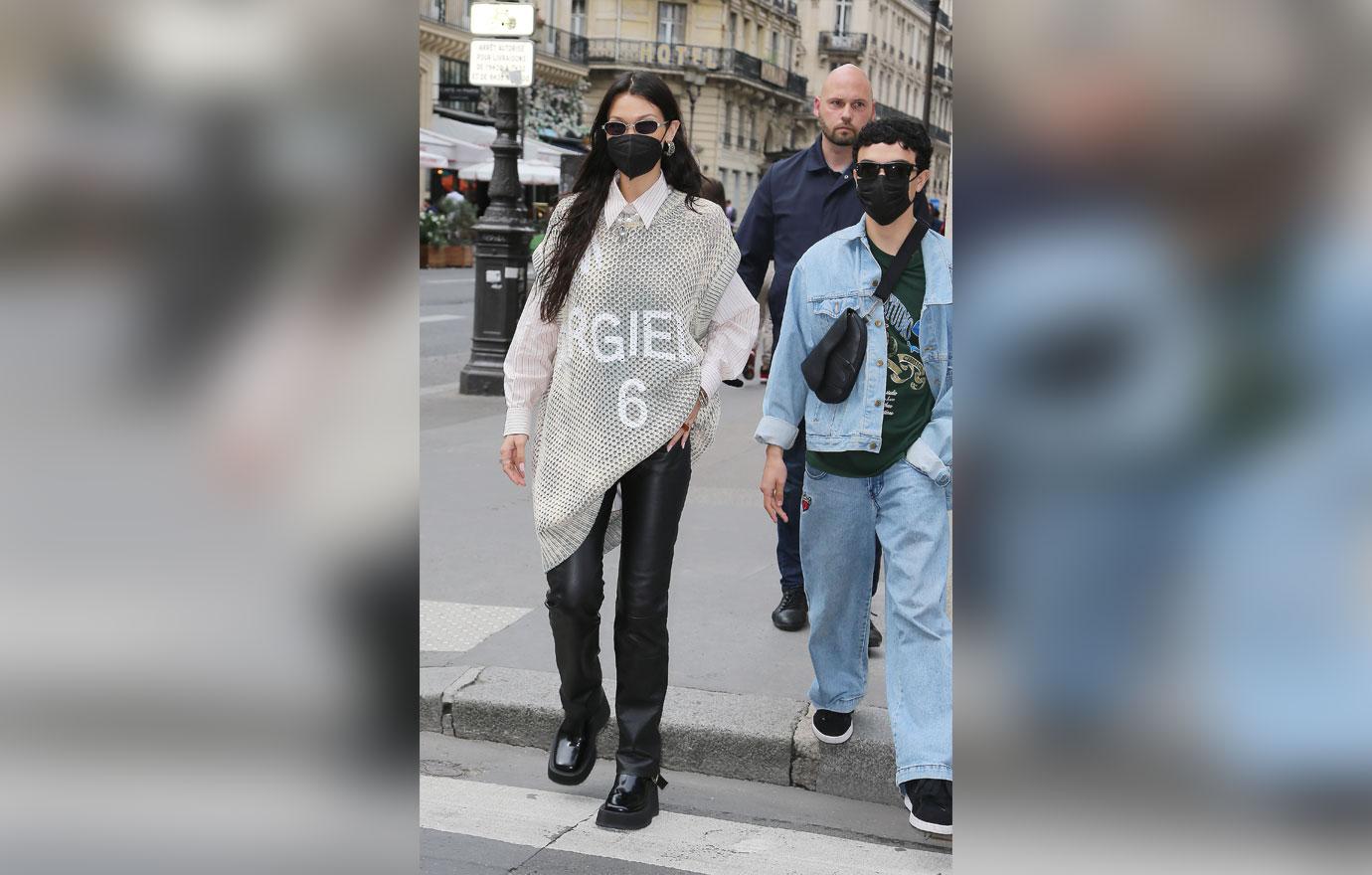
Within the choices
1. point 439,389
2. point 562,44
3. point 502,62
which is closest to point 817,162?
point 502,62

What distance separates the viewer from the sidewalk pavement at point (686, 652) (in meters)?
4.45

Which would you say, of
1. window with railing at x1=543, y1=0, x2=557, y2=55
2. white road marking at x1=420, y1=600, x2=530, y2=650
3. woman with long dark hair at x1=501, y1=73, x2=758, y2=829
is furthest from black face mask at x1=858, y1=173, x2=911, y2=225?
window with railing at x1=543, y1=0, x2=557, y2=55

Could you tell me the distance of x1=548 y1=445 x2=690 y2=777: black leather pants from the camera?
3.89 m

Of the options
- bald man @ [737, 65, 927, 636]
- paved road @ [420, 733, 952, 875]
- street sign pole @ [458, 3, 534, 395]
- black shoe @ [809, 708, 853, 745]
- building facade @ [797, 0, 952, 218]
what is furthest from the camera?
building facade @ [797, 0, 952, 218]

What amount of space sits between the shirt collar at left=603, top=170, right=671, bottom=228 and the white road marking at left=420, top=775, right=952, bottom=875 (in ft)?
5.21

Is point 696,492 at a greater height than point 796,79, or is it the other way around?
point 796,79

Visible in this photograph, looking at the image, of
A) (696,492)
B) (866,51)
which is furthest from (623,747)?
(866,51)

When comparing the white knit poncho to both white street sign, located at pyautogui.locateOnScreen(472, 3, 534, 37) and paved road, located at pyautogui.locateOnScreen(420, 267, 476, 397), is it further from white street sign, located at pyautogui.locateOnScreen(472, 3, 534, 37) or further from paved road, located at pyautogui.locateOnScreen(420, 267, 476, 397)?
paved road, located at pyautogui.locateOnScreen(420, 267, 476, 397)

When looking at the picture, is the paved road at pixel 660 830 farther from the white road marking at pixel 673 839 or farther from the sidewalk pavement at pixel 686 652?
the sidewalk pavement at pixel 686 652

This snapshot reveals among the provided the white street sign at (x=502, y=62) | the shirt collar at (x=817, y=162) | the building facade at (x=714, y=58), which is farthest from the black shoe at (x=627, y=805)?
the building facade at (x=714, y=58)

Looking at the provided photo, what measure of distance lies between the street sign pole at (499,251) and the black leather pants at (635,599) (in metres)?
9.11
